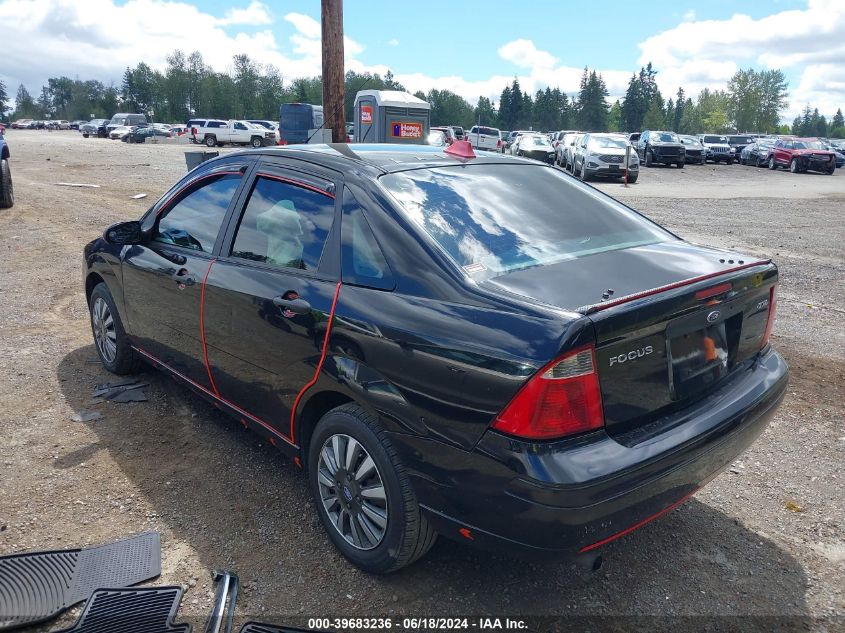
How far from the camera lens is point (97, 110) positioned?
117 m

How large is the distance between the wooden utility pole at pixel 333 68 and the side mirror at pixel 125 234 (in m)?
6.18

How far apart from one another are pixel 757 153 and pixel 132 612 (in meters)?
42.3

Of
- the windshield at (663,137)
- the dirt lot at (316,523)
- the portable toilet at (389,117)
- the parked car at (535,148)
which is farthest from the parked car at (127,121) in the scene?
the dirt lot at (316,523)

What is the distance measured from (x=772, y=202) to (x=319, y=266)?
63.2 feet

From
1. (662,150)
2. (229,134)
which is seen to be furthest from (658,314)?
(229,134)

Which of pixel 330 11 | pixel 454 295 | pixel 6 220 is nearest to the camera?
pixel 454 295

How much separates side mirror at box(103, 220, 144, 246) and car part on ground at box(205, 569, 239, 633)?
2327mm

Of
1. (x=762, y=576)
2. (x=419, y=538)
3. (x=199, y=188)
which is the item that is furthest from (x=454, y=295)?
(x=199, y=188)

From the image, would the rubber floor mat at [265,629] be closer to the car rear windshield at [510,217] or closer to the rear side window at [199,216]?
the car rear windshield at [510,217]

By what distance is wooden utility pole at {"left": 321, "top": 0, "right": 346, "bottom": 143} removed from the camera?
1003cm

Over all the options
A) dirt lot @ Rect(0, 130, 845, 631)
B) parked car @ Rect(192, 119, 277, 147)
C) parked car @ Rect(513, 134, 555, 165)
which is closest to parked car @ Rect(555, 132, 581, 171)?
parked car @ Rect(513, 134, 555, 165)

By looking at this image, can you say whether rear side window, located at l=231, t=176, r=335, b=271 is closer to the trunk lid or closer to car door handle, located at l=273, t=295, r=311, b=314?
car door handle, located at l=273, t=295, r=311, b=314

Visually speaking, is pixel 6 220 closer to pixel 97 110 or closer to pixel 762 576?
pixel 762 576

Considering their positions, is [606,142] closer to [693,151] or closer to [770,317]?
[693,151]
